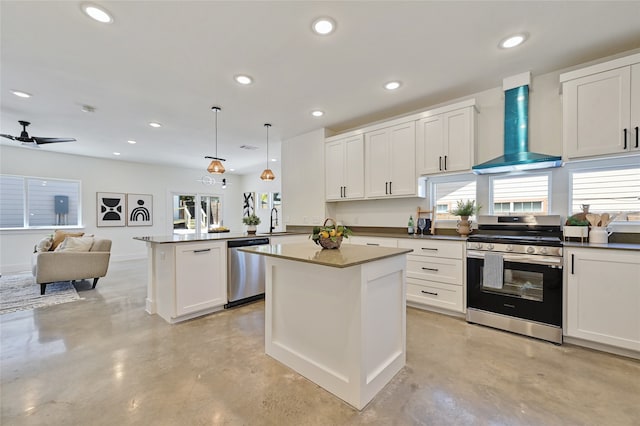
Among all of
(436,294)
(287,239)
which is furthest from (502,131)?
(287,239)

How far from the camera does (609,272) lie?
2227 millimetres

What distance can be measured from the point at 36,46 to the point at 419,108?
4239 mm

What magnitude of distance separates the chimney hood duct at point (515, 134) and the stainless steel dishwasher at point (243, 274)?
307cm

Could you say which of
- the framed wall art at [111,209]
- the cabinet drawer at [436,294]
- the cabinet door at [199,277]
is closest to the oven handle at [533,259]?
the cabinet drawer at [436,294]

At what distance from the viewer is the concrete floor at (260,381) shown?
1.59m

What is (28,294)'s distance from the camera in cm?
403

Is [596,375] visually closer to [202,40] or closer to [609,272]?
[609,272]

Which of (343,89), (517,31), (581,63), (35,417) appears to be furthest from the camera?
(343,89)

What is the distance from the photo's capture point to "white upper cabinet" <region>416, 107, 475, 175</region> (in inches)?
124

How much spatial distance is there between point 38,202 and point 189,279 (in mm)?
5979

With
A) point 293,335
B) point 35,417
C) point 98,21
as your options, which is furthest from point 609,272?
point 98,21

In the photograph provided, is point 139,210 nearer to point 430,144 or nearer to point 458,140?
point 430,144

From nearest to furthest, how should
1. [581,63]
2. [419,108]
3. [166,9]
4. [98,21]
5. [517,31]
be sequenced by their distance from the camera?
[166,9], [98,21], [517,31], [581,63], [419,108]

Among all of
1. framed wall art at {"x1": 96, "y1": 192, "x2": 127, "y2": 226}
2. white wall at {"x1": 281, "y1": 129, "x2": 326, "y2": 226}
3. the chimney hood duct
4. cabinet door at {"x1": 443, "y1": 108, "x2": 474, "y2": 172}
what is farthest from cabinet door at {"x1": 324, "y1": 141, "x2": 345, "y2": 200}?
framed wall art at {"x1": 96, "y1": 192, "x2": 127, "y2": 226}
